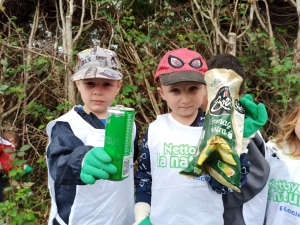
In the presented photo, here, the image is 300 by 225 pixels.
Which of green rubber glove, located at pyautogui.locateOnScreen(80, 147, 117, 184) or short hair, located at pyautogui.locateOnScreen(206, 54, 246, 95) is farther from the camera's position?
short hair, located at pyautogui.locateOnScreen(206, 54, 246, 95)

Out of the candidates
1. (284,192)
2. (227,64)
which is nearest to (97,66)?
(227,64)

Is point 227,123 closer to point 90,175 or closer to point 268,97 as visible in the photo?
point 90,175

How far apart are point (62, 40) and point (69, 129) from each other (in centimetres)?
282

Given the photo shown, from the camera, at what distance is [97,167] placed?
1.16 m

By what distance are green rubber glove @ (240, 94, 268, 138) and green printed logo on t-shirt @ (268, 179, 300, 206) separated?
0.49 m

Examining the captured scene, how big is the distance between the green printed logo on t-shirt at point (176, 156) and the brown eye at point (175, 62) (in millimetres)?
397

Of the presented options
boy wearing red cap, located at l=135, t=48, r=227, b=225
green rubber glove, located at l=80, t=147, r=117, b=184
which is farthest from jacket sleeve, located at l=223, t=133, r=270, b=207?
green rubber glove, located at l=80, t=147, r=117, b=184

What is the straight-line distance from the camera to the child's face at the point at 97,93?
1.61m

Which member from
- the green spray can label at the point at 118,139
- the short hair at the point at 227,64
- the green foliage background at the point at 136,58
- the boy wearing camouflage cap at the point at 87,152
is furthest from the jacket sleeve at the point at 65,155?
the green foliage background at the point at 136,58

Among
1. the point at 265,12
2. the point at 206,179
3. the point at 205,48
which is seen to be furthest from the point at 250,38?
the point at 206,179

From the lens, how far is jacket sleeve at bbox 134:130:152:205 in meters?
1.54

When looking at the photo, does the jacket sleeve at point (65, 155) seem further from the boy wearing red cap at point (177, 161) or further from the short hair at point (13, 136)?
the short hair at point (13, 136)

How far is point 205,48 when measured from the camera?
12.4ft

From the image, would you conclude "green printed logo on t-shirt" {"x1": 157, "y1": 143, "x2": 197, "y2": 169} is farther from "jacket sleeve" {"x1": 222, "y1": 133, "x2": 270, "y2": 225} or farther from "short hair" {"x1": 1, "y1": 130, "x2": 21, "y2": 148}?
"short hair" {"x1": 1, "y1": 130, "x2": 21, "y2": 148}
